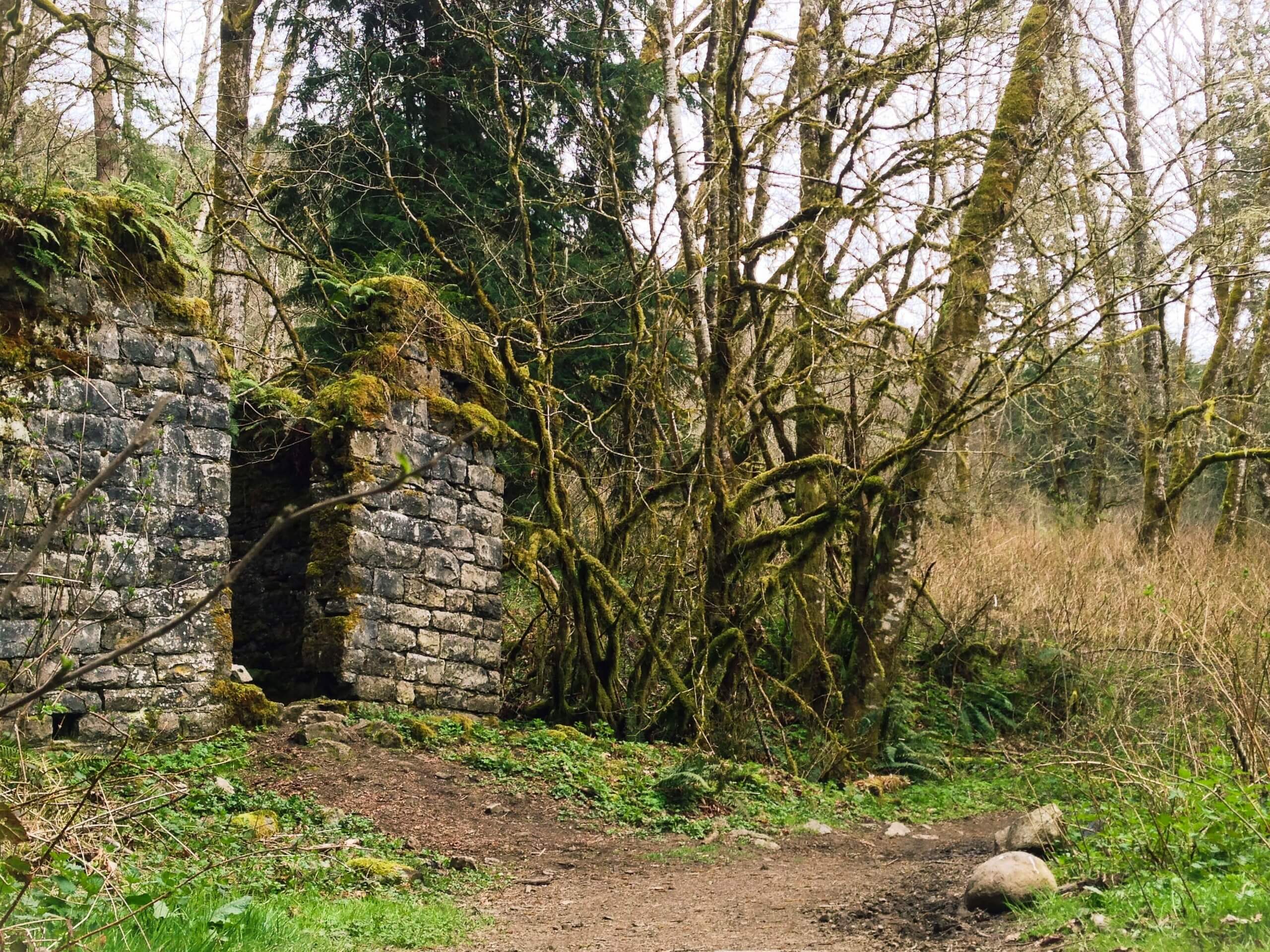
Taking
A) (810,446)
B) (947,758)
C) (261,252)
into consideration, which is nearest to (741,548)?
(810,446)

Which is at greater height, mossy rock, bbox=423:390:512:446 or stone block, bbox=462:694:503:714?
mossy rock, bbox=423:390:512:446

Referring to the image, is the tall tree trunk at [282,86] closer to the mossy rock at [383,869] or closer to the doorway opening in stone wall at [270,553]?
the doorway opening in stone wall at [270,553]

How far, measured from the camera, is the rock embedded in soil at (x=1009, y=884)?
4.43 meters

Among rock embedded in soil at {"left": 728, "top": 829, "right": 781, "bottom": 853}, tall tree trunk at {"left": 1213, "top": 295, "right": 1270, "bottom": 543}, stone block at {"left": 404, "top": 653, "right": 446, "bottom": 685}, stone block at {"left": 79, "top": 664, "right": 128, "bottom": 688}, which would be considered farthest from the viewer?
tall tree trunk at {"left": 1213, "top": 295, "right": 1270, "bottom": 543}

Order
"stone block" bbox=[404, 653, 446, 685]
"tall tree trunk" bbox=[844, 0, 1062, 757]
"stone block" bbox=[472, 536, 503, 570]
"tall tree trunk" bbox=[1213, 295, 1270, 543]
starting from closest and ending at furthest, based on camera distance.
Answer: "stone block" bbox=[404, 653, 446, 685]
"tall tree trunk" bbox=[844, 0, 1062, 757]
"stone block" bbox=[472, 536, 503, 570]
"tall tree trunk" bbox=[1213, 295, 1270, 543]

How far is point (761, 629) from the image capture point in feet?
31.3

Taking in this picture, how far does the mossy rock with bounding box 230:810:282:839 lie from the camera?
5.34 metres

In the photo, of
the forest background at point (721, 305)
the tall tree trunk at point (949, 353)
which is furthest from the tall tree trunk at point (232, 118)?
the tall tree trunk at point (949, 353)

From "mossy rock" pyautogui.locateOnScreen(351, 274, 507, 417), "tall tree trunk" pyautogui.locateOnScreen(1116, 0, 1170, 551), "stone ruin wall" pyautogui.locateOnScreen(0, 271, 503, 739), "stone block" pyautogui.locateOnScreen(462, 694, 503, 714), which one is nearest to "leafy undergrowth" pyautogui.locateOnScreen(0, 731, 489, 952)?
"stone ruin wall" pyautogui.locateOnScreen(0, 271, 503, 739)

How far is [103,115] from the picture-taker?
507 inches

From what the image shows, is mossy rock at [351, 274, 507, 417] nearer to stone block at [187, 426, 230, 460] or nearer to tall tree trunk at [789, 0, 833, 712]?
stone block at [187, 426, 230, 460]

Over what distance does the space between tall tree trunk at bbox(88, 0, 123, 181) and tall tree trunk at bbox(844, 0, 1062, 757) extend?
8842 millimetres

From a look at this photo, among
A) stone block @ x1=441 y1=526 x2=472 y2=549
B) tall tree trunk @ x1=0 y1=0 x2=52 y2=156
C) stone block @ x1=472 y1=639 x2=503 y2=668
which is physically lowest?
stone block @ x1=472 y1=639 x2=503 y2=668

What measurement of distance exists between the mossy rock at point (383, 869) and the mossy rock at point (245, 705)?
7.21 ft
